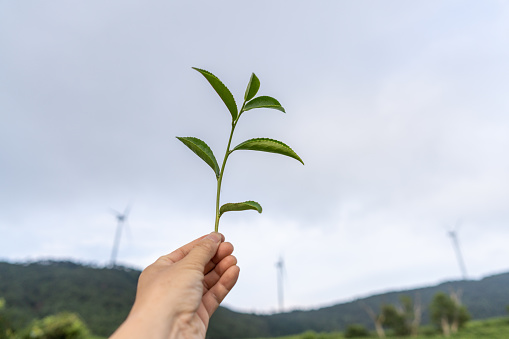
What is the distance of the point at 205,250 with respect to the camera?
60.5 inches

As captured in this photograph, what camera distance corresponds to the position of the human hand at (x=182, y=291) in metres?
1.19

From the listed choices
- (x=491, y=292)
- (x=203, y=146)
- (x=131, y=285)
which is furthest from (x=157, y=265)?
(x=491, y=292)

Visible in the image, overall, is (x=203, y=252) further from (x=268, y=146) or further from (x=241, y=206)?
(x=268, y=146)

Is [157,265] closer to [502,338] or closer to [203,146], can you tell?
[203,146]

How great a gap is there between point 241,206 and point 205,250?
0.29 metres

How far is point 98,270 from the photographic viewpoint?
7275cm

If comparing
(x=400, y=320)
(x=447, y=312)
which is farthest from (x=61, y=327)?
(x=447, y=312)

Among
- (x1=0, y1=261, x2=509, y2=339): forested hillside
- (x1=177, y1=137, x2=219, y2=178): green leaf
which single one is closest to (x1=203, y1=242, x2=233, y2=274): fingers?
(x1=177, y1=137, x2=219, y2=178): green leaf

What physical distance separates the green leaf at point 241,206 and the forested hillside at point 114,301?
53020 millimetres

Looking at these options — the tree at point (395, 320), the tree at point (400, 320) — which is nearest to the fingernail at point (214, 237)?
the tree at point (400, 320)

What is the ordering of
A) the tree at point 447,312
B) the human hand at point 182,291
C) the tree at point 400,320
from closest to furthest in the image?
the human hand at point 182,291, the tree at point 447,312, the tree at point 400,320

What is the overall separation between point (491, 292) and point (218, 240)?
11570 cm

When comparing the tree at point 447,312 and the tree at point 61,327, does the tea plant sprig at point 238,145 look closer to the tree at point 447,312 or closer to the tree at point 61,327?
the tree at point 61,327

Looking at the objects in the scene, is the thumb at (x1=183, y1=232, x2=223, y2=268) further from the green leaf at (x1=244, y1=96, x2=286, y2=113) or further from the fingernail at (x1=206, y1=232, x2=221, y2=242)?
the green leaf at (x1=244, y1=96, x2=286, y2=113)
